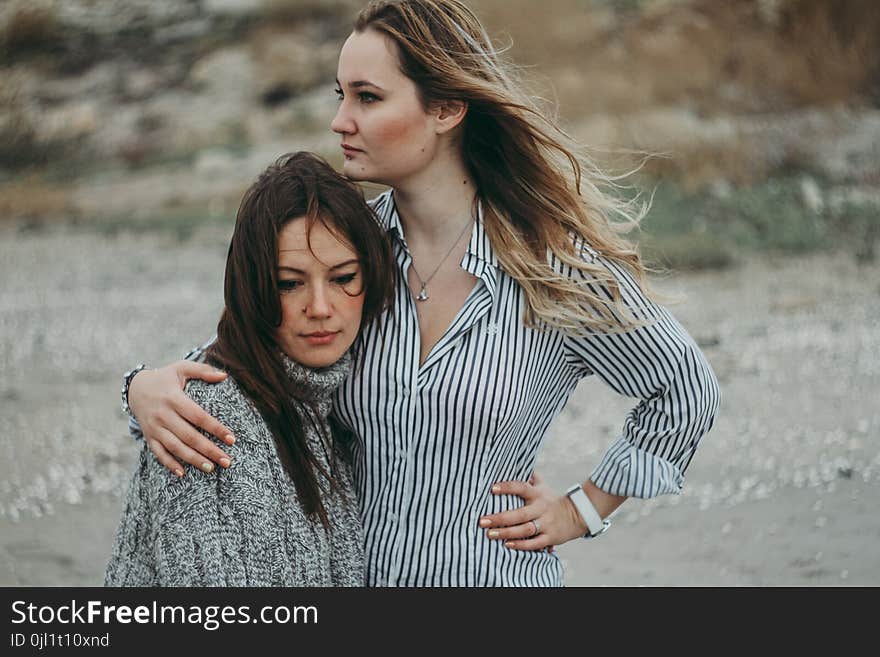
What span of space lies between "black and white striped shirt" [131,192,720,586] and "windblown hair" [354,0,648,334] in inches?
1.5

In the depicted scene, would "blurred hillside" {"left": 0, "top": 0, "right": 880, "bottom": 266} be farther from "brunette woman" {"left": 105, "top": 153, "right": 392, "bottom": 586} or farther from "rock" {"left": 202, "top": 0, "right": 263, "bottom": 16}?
"brunette woman" {"left": 105, "top": 153, "right": 392, "bottom": 586}

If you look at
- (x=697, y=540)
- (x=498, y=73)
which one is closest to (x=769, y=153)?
(x=697, y=540)

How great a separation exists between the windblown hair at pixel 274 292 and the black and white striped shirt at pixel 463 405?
173mm

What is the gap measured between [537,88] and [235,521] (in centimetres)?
1064

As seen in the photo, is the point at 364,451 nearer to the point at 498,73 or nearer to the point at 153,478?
the point at 153,478

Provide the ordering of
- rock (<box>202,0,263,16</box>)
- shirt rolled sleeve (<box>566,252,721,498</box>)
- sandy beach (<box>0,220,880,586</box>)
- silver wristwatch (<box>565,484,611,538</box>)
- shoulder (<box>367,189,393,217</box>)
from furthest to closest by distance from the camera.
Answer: rock (<box>202,0,263,16</box>), sandy beach (<box>0,220,880,586</box>), silver wristwatch (<box>565,484,611,538</box>), shoulder (<box>367,189,393,217</box>), shirt rolled sleeve (<box>566,252,721,498</box>)

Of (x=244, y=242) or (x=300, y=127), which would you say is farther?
(x=300, y=127)

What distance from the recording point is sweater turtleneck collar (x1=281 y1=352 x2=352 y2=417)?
2494 mm

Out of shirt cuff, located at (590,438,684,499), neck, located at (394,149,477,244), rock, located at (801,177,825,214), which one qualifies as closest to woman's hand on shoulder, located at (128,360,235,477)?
neck, located at (394,149,477,244)

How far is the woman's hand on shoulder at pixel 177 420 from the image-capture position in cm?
227

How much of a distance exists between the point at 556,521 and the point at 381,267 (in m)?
0.77

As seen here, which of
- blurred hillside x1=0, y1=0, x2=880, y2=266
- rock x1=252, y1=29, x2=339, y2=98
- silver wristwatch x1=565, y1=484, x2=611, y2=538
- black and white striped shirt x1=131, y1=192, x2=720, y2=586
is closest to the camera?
black and white striped shirt x1=131, y1=192, x2=720, y2=586

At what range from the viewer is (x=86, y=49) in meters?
16.1

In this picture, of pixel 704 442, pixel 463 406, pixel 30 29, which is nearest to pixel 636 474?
pixel 463 406
